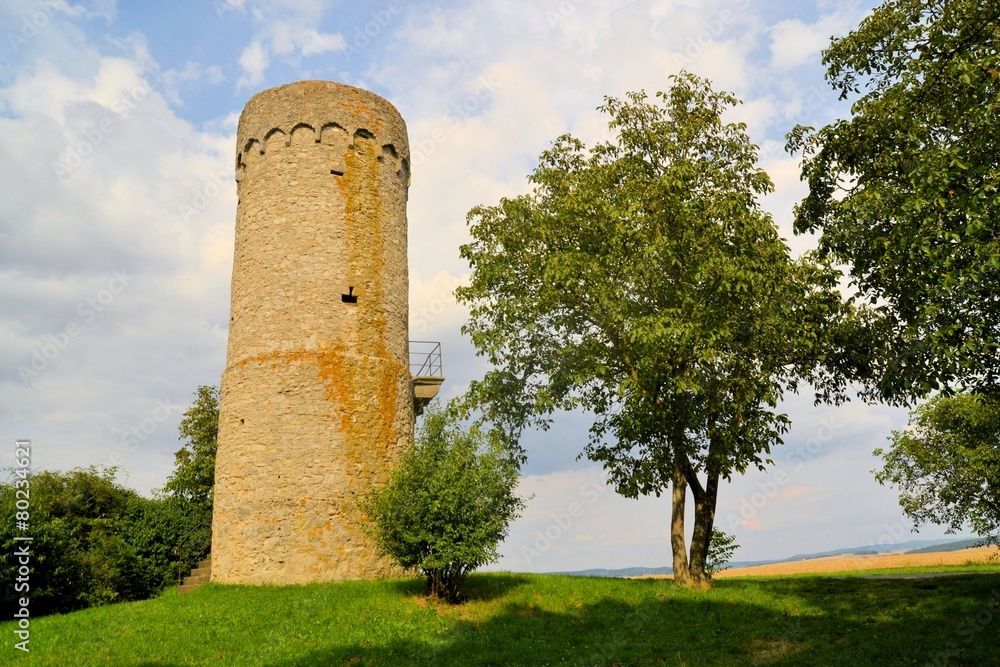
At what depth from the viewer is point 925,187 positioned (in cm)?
1133

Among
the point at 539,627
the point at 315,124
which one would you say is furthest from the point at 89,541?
the point at 539,627

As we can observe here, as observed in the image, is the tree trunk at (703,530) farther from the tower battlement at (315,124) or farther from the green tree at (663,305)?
the tower battlement at (315,124)

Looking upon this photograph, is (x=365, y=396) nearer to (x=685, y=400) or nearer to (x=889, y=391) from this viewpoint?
(x=685, y=400)

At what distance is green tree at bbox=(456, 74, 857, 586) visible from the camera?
54.5 ft

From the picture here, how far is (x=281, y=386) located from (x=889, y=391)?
47.7 feet

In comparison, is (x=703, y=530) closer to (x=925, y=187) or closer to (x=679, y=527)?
(x=679, y=527)

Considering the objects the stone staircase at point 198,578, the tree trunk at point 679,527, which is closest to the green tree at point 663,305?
the tree trunk at point 679,527

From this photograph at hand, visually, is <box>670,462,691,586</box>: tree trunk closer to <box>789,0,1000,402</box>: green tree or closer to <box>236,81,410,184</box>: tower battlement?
<box>789,0,1000,402</box>: green tree

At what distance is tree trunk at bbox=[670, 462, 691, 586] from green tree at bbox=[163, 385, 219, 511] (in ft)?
54.3

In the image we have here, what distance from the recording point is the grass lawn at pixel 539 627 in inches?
482

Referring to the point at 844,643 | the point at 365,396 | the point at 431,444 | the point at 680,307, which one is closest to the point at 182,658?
the point at 431,444

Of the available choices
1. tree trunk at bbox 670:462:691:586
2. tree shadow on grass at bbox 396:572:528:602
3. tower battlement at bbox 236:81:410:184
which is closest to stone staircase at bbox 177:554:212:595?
tree shadow on grass at bbox 396:572:528:602

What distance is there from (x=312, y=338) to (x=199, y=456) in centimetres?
1067

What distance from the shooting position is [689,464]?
1823 cm
